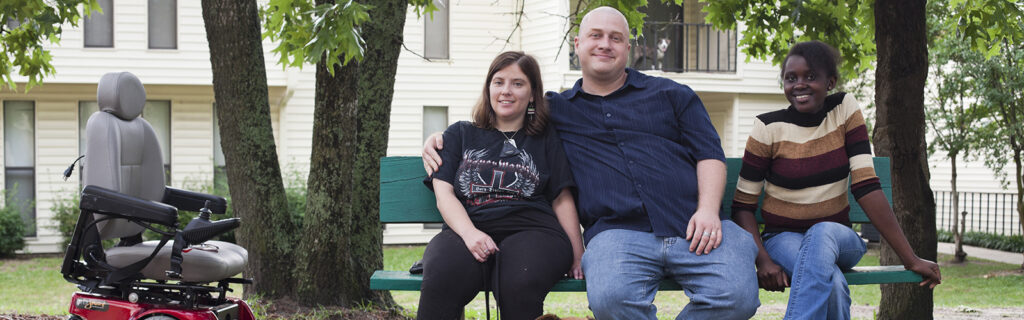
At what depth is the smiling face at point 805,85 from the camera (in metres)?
4.35

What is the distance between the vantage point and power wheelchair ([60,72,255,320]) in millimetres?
4633

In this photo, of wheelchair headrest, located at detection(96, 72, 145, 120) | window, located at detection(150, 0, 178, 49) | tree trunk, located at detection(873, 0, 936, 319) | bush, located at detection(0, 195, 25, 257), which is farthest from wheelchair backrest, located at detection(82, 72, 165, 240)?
window, located at detection(150, 0, 178, 49)

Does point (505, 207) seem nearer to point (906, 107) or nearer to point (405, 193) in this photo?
point (405, 193)

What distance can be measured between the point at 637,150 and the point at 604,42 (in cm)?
52

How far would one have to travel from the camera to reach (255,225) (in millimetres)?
6805

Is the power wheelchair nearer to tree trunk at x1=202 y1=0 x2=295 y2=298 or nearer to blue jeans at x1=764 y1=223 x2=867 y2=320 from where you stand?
tree trunk at x1=202 y1=0 x2=295 y2=298

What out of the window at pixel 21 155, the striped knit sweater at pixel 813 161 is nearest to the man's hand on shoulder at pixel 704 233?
the striped knit sweater at pixel 813 161

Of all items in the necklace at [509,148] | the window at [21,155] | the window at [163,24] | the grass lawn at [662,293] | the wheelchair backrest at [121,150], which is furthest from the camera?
the window at [163,24]

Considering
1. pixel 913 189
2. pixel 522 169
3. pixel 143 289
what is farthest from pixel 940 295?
pixel 143 289

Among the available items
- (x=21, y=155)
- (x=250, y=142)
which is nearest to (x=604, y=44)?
(x=250, y=142)

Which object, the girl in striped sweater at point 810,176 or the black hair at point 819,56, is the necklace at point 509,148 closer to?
the girl in striped sweater at point 810,176

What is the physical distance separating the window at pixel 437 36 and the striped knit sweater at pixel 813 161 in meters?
14.8

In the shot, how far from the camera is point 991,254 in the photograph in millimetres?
17281

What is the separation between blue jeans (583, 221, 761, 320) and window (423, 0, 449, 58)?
15.0 metres
